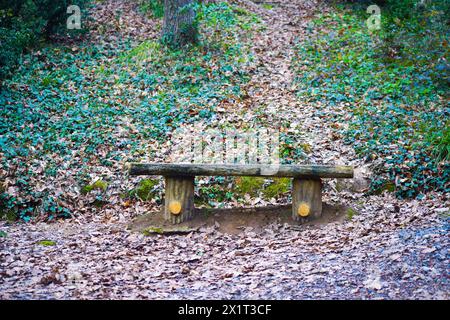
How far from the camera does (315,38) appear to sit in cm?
1263

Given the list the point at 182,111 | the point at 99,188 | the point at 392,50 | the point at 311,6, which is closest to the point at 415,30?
the point at 392,50

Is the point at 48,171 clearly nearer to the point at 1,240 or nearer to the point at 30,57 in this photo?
the point at 1,240

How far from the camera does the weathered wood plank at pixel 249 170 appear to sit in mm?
6219

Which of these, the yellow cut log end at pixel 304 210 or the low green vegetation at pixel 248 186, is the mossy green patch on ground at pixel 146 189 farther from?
the yellow cut log end at pixel 304 210

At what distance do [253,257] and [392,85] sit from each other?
6.05 metres

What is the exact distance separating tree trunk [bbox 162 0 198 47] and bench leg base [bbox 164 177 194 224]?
5917 millimetres

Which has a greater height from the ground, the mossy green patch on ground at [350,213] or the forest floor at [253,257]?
the mossy green patch on ground at [350,213]

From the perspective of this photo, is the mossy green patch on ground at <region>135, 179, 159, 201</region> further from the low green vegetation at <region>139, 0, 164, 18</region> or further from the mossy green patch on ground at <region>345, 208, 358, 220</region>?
the low green vegetation at <region>139, 0, 164, 18</region>

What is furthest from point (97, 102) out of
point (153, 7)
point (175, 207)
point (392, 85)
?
point (392, 85)

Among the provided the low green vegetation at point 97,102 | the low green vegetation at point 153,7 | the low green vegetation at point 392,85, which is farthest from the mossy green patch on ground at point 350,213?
the low green vegetation at point 153,7

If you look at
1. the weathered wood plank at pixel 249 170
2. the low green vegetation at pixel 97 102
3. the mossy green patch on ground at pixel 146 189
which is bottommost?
the mossy green patch on ground at pixel 146 189

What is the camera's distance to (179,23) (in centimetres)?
1173

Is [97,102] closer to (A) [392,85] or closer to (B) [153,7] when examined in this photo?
(B) [153,7]

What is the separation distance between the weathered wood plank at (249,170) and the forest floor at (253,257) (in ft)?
2.27
